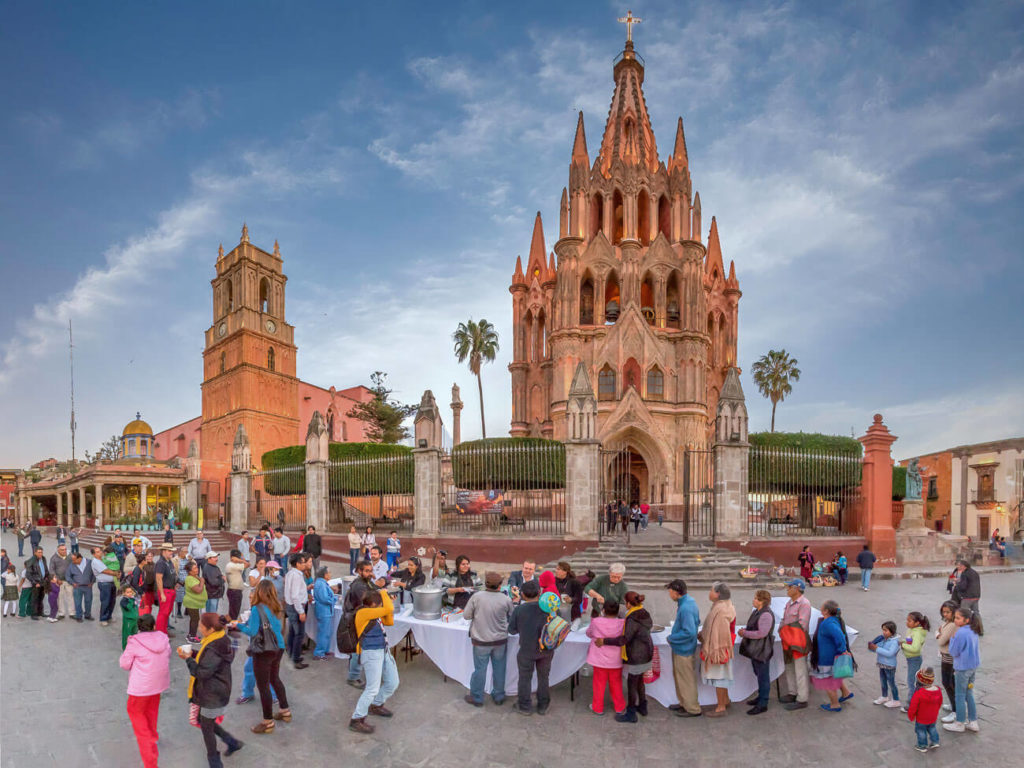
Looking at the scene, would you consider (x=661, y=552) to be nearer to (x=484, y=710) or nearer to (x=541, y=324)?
(x=484, y=710)

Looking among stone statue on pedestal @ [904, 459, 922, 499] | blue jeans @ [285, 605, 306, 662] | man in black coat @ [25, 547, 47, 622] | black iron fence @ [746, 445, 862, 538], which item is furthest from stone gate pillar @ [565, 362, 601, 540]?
man in black coat @ [25, 547, 47, 622]

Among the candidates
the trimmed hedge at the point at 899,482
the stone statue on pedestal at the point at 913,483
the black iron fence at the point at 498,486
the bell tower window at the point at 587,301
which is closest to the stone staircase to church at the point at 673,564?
the black iron fence at the point at 498,486

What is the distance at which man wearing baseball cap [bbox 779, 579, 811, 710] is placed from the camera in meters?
7.14

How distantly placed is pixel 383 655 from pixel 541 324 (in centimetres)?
3373

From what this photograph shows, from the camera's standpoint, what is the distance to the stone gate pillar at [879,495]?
1966 cm

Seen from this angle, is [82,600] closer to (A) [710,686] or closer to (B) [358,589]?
(B) [358,589]

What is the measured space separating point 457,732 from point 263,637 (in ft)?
7.40

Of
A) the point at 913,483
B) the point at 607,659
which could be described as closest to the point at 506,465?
the point at 913,483

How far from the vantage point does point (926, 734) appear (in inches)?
243

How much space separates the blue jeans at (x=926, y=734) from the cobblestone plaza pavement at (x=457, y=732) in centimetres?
14

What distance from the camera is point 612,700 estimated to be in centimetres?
742

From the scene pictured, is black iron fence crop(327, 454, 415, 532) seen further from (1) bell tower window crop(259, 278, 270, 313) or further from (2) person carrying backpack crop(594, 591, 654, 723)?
(1) bell tower window crop(259, 278, 270, 313)

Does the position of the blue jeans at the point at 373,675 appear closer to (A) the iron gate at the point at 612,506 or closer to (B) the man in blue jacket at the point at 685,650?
(B) the man in blue jacket at the point at 685,650

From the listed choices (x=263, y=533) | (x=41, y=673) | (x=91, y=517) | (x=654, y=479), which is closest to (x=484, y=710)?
(x=41, y=673)
